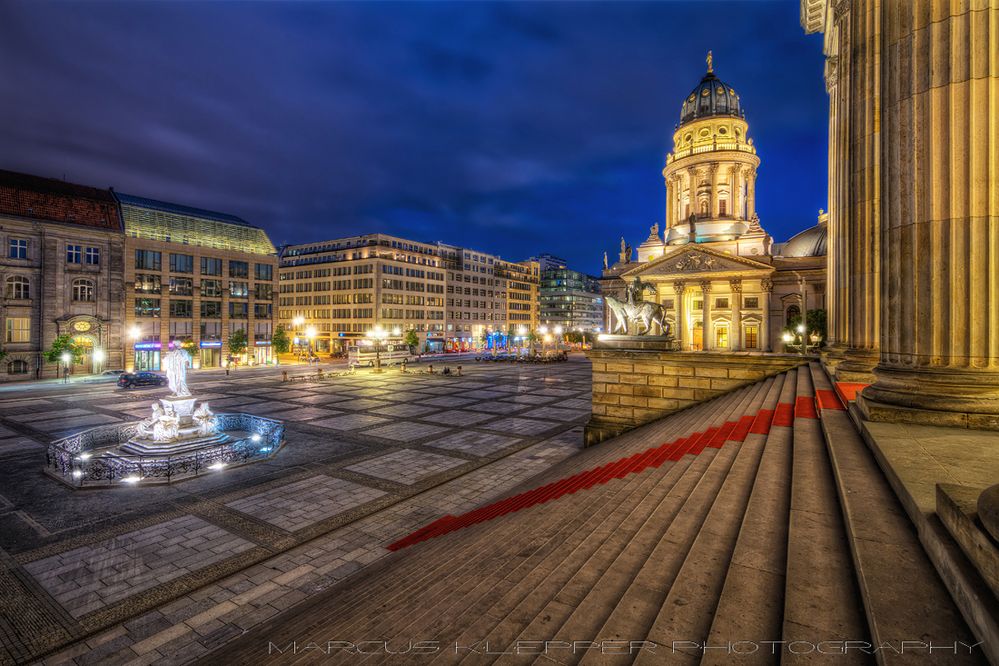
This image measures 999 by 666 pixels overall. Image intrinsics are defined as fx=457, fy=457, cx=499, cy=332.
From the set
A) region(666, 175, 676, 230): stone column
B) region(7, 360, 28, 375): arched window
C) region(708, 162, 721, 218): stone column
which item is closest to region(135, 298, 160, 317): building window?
region(7, 360, 28, 375): arched window

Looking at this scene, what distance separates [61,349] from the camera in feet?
137

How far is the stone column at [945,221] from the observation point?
6.89 m

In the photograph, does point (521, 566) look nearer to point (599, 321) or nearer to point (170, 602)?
point (170, 602)

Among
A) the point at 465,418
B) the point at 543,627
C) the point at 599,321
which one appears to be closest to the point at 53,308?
the point at 465,418

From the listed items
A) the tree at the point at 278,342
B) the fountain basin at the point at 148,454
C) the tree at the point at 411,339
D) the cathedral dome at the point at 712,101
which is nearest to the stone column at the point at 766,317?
the cathedral dome at the point at 712,101

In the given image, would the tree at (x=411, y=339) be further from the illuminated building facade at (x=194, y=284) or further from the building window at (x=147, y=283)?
the building window at (x=147, y=283)

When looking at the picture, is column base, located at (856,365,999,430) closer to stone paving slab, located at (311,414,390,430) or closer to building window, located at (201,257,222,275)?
stone paving slab, located at (311,414,390,430)

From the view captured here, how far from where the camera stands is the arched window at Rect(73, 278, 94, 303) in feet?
149

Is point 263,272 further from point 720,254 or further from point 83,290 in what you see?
point 720,254

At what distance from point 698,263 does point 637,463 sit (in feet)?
171

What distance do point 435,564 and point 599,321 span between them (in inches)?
7209

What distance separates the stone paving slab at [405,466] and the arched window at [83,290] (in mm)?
47277

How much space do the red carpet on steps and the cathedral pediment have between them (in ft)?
159

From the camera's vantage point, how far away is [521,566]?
5.57 meters
